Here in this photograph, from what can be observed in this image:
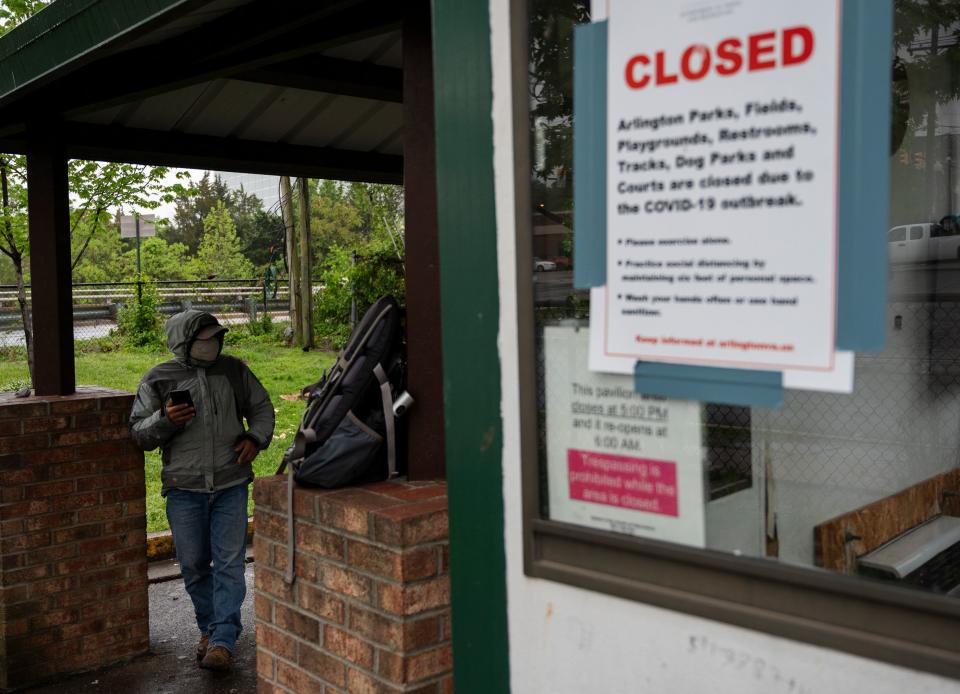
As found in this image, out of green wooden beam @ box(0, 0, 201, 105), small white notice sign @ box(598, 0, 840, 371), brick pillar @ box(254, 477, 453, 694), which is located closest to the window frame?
small white notice sign @ box(598, 0, 840, 371)

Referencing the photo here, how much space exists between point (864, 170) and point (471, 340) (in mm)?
953

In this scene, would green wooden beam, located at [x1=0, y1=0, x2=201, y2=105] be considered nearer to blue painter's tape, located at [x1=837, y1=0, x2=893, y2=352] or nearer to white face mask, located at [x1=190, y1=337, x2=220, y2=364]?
white face mask, located at [x1=190, y1=337, x2=220, y2=364]

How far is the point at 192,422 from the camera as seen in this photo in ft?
16.9

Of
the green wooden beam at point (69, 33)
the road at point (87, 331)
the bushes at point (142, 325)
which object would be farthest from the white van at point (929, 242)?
the bushes at point (142, 325)

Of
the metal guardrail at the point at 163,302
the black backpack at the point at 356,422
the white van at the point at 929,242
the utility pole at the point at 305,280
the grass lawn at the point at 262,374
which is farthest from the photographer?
the metal guardrail at the point at 163,302

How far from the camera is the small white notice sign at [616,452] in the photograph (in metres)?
1.91

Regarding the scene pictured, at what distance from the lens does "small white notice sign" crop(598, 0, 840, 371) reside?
5.43 ft

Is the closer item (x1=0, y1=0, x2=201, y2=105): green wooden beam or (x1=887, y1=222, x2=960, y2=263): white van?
(x1=0, y1=0, x2=201, y2=105): green wooden beam

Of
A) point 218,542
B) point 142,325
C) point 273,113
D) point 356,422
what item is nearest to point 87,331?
point 142,325

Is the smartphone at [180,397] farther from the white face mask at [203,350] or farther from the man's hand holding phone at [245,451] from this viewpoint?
the man's hand holding phone at [245,451]

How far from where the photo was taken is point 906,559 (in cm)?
253

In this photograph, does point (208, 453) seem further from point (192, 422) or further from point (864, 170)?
point (864, 170)

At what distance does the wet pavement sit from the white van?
3767mm

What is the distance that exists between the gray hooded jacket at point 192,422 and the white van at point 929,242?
3.33 m
